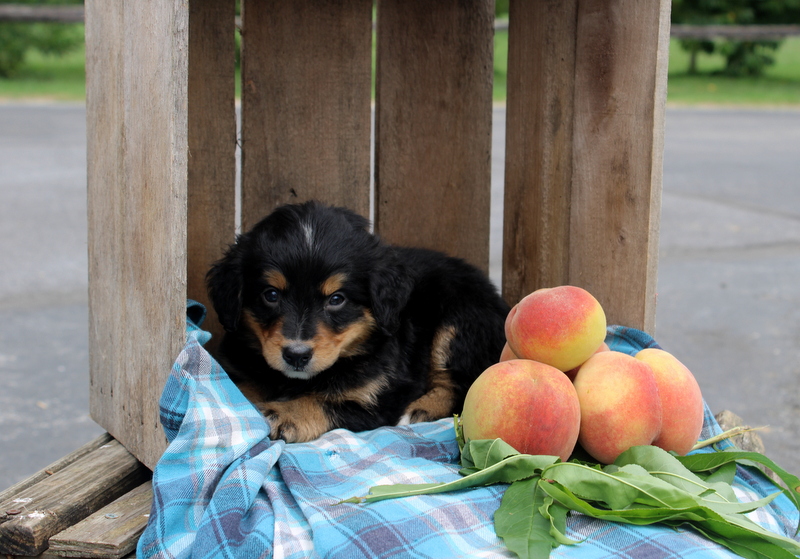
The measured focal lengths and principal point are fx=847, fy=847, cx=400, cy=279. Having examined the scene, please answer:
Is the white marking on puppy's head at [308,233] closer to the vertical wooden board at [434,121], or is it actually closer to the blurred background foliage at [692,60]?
the vertical wooden board at [434,121]

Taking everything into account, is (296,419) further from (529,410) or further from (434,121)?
(434,121)

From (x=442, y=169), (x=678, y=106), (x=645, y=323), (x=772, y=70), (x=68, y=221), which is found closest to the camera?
(x=645, y=323)

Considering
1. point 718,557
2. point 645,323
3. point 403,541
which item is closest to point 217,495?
point 403,541

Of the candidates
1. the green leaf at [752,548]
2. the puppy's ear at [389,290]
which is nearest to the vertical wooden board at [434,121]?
the puppy's ear at [389,290]

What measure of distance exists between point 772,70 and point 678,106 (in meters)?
11.9

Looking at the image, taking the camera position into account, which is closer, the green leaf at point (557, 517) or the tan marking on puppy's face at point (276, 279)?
the green leaf at point (557, 517)

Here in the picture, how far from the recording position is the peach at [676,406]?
239cm

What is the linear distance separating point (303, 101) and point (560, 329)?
158 centimetres

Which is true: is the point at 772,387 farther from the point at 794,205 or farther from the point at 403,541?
the point at 794,205

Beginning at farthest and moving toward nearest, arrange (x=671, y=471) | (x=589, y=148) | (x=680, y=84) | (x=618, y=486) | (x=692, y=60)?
1. (x=692, y=60)
2. (x=680, y=84)
3. (x=589, y=148)
4. (x=671, y=471)
5. (x=618, y=486)

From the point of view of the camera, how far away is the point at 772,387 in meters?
5.12

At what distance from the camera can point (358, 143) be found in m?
3.49

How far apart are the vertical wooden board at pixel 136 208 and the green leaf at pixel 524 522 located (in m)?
0.97

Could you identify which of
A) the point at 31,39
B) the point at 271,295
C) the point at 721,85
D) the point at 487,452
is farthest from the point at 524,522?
the point at 31,39
